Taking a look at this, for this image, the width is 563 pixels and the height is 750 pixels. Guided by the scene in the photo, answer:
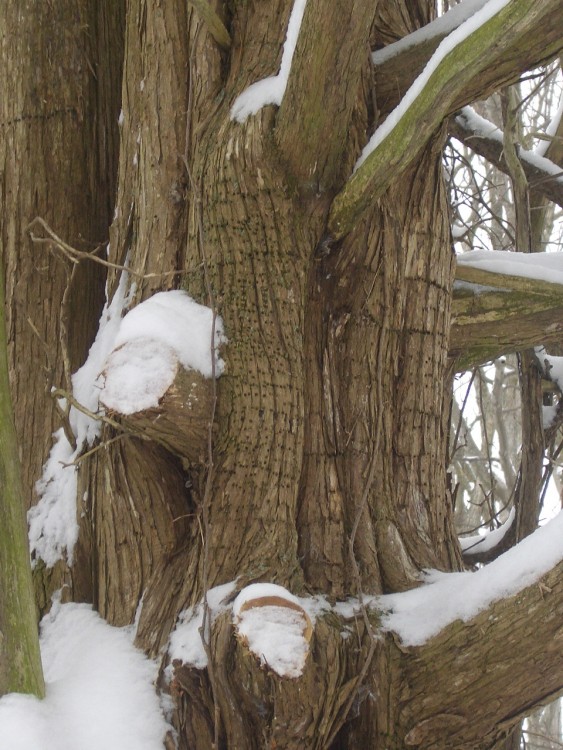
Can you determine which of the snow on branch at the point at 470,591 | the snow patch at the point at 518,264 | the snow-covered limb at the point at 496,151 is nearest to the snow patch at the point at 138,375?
the snow on branch at the point at 470,591

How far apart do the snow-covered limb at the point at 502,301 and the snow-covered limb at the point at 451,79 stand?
0.55 meters

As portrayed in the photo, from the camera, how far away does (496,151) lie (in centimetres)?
340

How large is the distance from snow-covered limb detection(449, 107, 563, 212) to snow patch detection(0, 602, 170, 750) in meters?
2.46

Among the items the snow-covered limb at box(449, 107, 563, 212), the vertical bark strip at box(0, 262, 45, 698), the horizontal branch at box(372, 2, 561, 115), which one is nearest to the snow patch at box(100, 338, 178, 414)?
the vertical bark strip at box(0, 262, 45, 698)

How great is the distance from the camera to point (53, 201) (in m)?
2.30

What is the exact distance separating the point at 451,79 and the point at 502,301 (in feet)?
3.08

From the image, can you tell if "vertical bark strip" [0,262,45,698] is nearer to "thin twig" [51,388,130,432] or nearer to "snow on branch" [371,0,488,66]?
"thin twig" [51,388,130,432]

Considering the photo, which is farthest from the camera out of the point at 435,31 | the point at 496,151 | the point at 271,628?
the point at 496,151

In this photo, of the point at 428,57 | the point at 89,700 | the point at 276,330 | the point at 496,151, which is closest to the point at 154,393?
the point at 276,330

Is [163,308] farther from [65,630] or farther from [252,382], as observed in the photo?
[65,630]

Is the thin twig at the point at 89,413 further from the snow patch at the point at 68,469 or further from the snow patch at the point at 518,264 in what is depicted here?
the snow patch at the point at 518,264

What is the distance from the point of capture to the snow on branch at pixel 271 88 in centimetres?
177

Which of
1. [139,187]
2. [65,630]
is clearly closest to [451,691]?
[65,630]

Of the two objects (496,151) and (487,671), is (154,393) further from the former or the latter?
(496,151)
